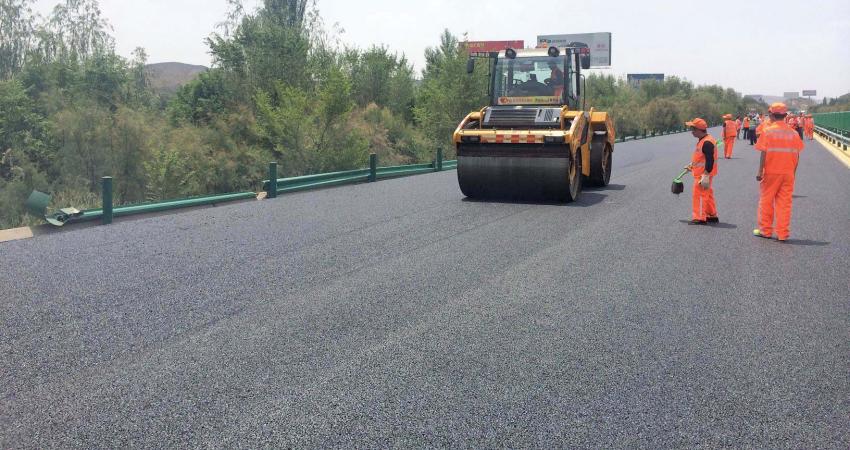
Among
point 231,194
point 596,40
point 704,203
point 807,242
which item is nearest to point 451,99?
point 231,194

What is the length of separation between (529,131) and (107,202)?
715 centimetres

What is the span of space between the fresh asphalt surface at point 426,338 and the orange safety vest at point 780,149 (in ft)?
3.25

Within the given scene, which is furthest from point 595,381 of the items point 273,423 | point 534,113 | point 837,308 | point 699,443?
point 534,113

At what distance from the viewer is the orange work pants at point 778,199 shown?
30.2ft

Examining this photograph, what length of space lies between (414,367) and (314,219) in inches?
277

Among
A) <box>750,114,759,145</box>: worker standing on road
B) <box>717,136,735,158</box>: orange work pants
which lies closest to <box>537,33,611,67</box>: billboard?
<box>750,114,759,145</box>: worker standing on road

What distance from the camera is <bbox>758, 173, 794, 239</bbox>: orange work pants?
363 inches

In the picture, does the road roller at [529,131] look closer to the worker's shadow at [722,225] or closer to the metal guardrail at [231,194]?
the worker's shadow at [722,225]

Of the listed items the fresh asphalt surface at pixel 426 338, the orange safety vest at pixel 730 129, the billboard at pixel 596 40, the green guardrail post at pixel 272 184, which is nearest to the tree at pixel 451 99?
the orange safety vest at pixel 730 129

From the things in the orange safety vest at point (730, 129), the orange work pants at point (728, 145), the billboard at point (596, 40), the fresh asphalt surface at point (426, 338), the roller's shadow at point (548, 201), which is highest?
the billboard at point (596, 40)

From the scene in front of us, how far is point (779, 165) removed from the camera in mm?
9242

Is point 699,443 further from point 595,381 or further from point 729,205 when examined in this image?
point 729,205

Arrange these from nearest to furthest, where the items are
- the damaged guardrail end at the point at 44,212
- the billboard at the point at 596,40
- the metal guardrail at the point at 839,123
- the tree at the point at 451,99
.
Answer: the damaged guardrail end at the point at 44,212 → the tree at the point at 451,99 → the metal guardrail at the point at 839,123 → the billboard at the point at 596,40

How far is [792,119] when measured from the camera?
38.3m
